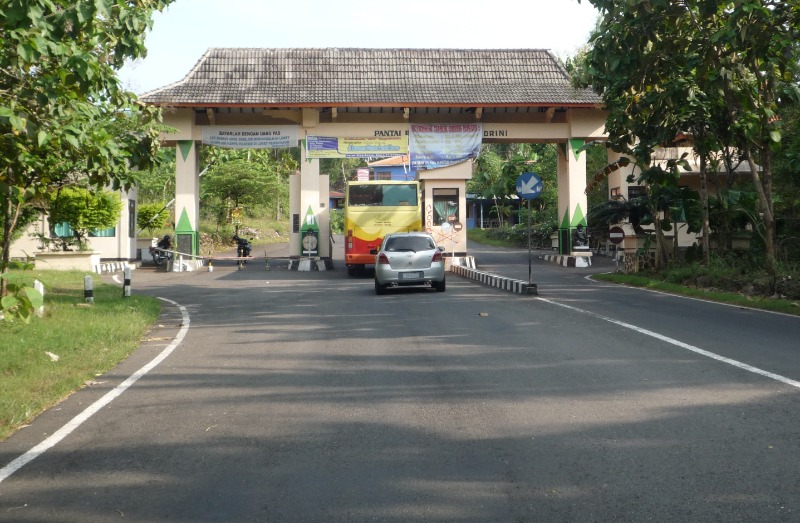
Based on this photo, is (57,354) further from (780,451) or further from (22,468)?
(780,451)

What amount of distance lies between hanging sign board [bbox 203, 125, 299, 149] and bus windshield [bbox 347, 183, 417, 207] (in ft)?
18.4

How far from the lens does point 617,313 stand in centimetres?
1428

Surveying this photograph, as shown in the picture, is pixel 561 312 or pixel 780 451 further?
pixel 561 312

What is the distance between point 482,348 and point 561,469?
520 centimetres

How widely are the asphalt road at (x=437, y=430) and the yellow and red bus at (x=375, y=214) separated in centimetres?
1488

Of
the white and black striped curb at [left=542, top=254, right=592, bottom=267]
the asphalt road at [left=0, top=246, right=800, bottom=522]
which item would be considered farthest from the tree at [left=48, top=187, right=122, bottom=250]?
the asphalt road at [left=0, top=246, right=800, bottom=522]

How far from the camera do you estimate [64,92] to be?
30.0 feet

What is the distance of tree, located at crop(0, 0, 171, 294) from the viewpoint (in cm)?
757

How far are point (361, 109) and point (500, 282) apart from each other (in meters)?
13.1

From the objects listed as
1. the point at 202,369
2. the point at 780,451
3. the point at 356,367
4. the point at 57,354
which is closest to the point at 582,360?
the point at 356,367

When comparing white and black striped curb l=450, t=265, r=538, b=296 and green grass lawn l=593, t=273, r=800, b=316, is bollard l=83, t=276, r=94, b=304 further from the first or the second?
green grass lawn l=593, t=273, r=800, b=316

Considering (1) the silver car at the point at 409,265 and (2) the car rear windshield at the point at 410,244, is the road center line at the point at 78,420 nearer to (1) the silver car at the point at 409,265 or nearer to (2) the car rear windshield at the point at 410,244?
(1) the silver car at the point at 409,265

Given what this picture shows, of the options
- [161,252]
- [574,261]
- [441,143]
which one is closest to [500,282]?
[574,261]

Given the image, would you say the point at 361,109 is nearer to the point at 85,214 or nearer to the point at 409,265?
the point at 85,214
